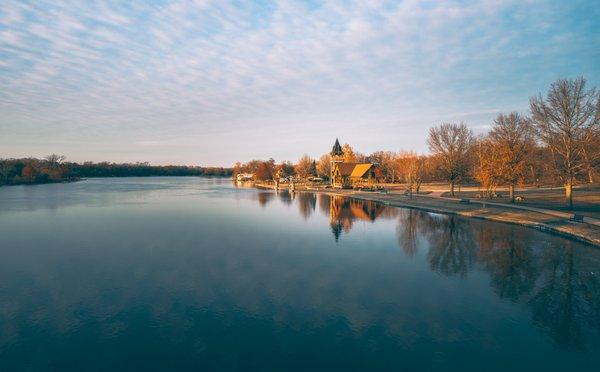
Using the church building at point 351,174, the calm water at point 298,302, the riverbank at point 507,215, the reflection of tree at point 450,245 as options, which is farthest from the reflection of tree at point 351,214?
the church building at point 351,174

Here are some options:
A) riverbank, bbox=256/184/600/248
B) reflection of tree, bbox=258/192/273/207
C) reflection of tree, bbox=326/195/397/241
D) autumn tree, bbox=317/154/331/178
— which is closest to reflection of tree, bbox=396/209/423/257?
reflection of tree, bbox=326/195/397/241

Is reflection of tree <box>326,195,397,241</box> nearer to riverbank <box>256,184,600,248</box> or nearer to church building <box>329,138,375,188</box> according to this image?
riverbank <box>256,184,600,248</box>

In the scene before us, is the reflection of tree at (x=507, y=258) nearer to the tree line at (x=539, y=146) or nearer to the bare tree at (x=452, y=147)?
the tree line at (x=539, y=146)

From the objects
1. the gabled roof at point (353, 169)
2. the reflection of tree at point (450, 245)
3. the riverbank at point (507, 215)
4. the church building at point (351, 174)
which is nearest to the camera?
the reflection of tree at point (450, 245)

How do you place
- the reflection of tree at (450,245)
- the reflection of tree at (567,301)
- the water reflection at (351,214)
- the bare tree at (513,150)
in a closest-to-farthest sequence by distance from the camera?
the reflection of tree at (567,301) < the reflection of tree at (450,245) < the water reflection at (351,214) < the bare tree at (513,150)

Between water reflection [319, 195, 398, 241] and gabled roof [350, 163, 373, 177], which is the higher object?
gabled roof [350, 163, 373, 177]

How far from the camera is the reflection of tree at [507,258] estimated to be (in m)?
20.0

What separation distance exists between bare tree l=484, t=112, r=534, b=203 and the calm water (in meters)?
17.6

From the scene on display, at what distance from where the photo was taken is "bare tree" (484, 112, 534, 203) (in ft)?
160

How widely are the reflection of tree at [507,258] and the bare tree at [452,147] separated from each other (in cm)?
2824

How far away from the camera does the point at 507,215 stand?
41.3 m

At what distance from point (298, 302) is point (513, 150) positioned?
46696mm

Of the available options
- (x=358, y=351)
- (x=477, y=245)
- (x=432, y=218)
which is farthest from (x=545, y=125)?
(x=358, y=351)

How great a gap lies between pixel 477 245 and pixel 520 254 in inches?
149
